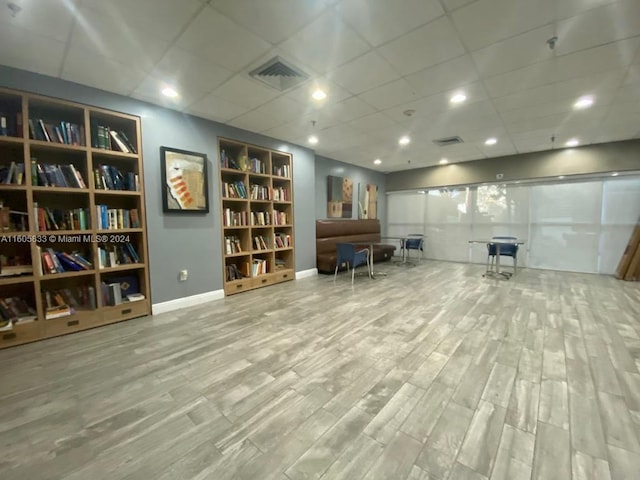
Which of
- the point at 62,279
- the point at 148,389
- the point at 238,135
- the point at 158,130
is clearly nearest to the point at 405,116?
the point at 238,135

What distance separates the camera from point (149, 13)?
6.25 ft

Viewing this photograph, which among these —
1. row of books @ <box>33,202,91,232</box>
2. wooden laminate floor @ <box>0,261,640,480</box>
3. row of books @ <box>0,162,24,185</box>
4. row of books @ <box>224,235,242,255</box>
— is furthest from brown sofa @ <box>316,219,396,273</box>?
row of books @ <box>0,162,24,185</box>

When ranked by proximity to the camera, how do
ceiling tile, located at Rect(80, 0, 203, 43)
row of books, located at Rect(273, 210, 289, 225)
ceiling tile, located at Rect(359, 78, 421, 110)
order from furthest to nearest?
row of books, located at Rect(273, 210, 289, 225) < ceiling tile, located at Rect(359, 78, 421, 110) < ceiling tile, located at Rect(80, 0, 203, 43)

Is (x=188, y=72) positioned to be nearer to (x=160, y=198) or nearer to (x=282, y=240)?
(x=160, y=198)

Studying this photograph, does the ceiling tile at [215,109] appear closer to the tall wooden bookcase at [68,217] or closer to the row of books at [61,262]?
the tall wooden bookcase at [68,217]

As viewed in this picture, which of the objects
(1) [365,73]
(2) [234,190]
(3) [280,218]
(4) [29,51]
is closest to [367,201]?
(3) [280,218]

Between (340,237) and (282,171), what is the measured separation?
237 cm

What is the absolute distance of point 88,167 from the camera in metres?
2.96

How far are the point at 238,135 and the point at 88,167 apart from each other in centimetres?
207

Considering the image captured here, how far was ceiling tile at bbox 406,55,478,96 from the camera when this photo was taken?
2.56 meters

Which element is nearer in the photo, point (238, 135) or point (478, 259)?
point (238, 135)

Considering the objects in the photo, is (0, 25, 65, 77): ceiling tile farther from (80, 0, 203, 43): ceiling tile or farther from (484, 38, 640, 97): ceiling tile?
(484, 38, 640, 97): ceiling tile

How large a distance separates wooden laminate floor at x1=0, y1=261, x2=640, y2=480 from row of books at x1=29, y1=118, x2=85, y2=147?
2108 mm

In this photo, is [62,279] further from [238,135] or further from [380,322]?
[380,322]
